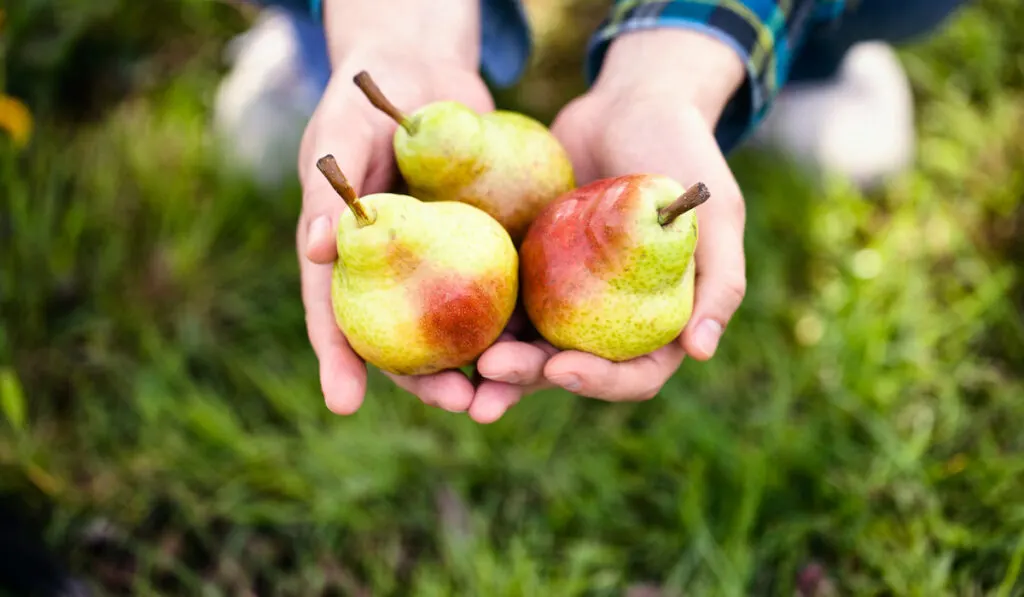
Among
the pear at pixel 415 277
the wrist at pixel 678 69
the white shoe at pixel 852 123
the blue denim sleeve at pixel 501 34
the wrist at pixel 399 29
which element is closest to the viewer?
the pear at pixel 415 277

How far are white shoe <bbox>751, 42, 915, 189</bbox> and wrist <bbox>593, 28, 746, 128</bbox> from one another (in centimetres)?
106

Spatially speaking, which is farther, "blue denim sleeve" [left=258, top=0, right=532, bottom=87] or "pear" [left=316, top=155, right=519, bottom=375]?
"blue denim sleeve" [left=258, top=0, right=532, bottom=87]

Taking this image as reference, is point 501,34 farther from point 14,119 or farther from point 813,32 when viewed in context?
point 14,119

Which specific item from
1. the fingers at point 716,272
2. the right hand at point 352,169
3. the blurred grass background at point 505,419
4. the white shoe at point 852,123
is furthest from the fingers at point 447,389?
the white shoe at point 852,123

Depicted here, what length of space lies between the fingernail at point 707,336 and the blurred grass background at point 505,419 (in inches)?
24.5

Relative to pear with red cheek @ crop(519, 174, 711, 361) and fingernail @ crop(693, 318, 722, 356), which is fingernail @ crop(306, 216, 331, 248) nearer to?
pear with red cheek @ crop(519, 174, 711, 361)

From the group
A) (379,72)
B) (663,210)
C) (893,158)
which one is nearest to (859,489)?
(663,210)

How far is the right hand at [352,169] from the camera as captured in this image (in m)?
1.60

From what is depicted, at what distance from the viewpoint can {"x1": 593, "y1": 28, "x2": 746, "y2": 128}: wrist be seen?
6.22 feet

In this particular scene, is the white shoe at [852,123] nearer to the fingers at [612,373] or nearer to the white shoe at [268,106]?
the fingers at [612,373]

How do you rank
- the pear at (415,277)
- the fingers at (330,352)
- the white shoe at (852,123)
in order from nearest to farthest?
the pear at (415,277) < the fingers at (330,352) < the white shoe at (852,123)

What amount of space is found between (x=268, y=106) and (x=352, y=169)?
1518 mm

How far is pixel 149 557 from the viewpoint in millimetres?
2230

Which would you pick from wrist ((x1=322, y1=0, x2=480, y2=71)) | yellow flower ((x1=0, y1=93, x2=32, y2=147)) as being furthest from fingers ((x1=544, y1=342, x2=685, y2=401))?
yellow flower ((x1=0, y1=93, x2=32, y2=147))
